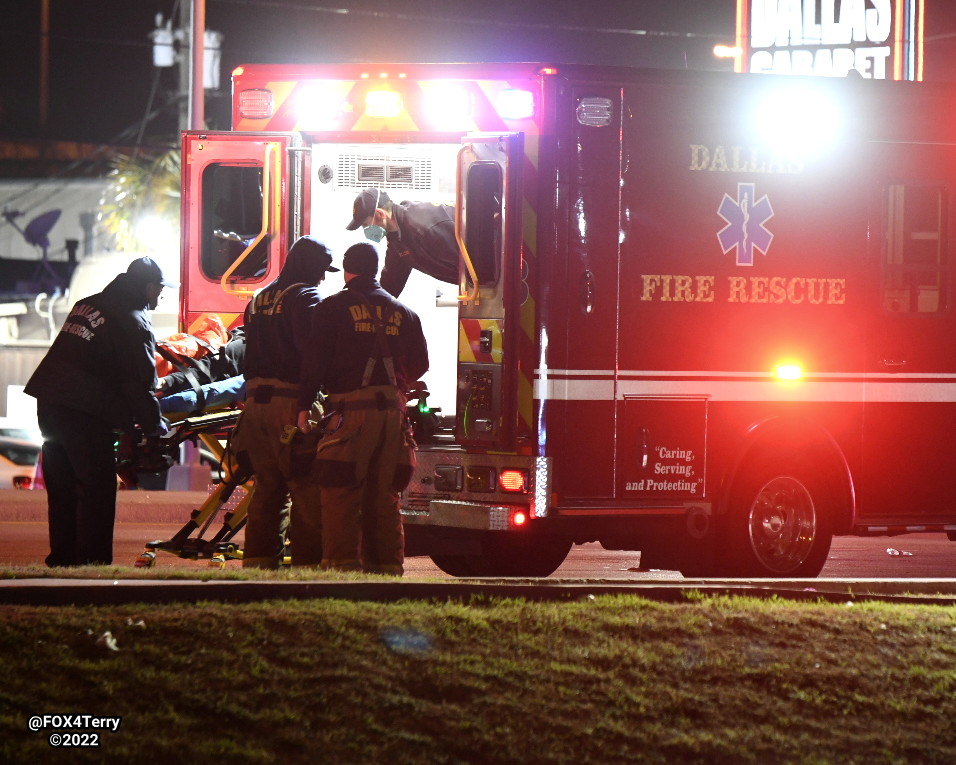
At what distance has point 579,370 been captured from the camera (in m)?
8.52

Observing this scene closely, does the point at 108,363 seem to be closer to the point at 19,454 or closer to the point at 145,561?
the point at 145,561

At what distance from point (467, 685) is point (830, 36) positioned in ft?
75.8

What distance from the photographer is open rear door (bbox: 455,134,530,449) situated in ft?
27.8

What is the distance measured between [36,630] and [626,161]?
4302 mm

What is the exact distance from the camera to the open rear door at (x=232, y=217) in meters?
9.27

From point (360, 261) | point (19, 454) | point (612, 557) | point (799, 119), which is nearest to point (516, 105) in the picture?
point (360, 261)

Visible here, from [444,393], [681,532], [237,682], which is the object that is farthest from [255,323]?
[237,682]

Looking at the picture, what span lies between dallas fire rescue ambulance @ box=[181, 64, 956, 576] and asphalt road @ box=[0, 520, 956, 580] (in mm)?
1146

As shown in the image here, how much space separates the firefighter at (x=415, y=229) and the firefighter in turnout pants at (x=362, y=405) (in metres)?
1.08

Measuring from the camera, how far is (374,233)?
381 inches

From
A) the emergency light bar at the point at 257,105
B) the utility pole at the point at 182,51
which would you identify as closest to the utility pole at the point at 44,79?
the utility pole at the point at 182,51

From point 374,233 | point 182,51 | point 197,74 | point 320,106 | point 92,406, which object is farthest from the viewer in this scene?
point 182,51

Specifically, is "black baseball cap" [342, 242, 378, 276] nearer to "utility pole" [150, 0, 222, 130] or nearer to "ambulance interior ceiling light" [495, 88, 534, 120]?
"ambulance interior ceiling light" [495, 88, 534, 120]

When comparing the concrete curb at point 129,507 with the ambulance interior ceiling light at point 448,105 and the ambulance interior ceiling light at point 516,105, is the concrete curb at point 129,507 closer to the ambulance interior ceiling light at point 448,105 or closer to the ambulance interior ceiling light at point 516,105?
the ambulance interior ceiling light at point 448,105
